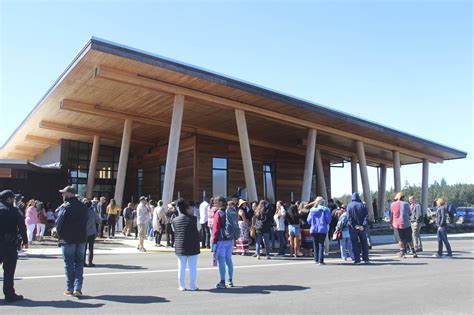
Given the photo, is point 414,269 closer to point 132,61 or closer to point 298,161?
point 132,61

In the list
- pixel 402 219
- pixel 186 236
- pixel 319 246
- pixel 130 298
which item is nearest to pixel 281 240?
pixel 319 246

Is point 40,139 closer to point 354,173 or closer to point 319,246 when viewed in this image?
point 354,173

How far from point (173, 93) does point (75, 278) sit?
1337cm

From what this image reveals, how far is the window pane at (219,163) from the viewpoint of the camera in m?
28.6

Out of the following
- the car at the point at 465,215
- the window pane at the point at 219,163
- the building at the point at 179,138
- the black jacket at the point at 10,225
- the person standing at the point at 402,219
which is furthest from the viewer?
the car at the point at 465,215

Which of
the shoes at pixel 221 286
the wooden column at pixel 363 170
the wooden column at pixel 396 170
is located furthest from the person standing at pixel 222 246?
the wooden column at pixel 396 170

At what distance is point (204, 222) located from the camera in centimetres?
1492

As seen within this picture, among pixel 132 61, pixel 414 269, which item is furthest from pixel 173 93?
pixel 414 269

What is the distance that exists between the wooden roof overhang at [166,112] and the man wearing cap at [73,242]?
9449 mm

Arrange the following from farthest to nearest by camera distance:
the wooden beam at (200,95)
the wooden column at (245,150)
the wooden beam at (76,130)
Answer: the wooden beam at (76,130) → the wooden column at (245,150) → the wooden beam at (200,95)

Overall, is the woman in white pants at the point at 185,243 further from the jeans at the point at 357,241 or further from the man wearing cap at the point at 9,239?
the jeans at the point at 357,241

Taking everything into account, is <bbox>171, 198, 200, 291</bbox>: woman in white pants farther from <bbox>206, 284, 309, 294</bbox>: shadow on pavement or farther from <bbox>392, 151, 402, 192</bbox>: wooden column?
<bbox>392, 151, 402, 192</bbox>: wooden column

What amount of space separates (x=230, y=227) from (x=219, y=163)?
68.2ft

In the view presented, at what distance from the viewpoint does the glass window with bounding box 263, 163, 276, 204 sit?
31.3 metres
